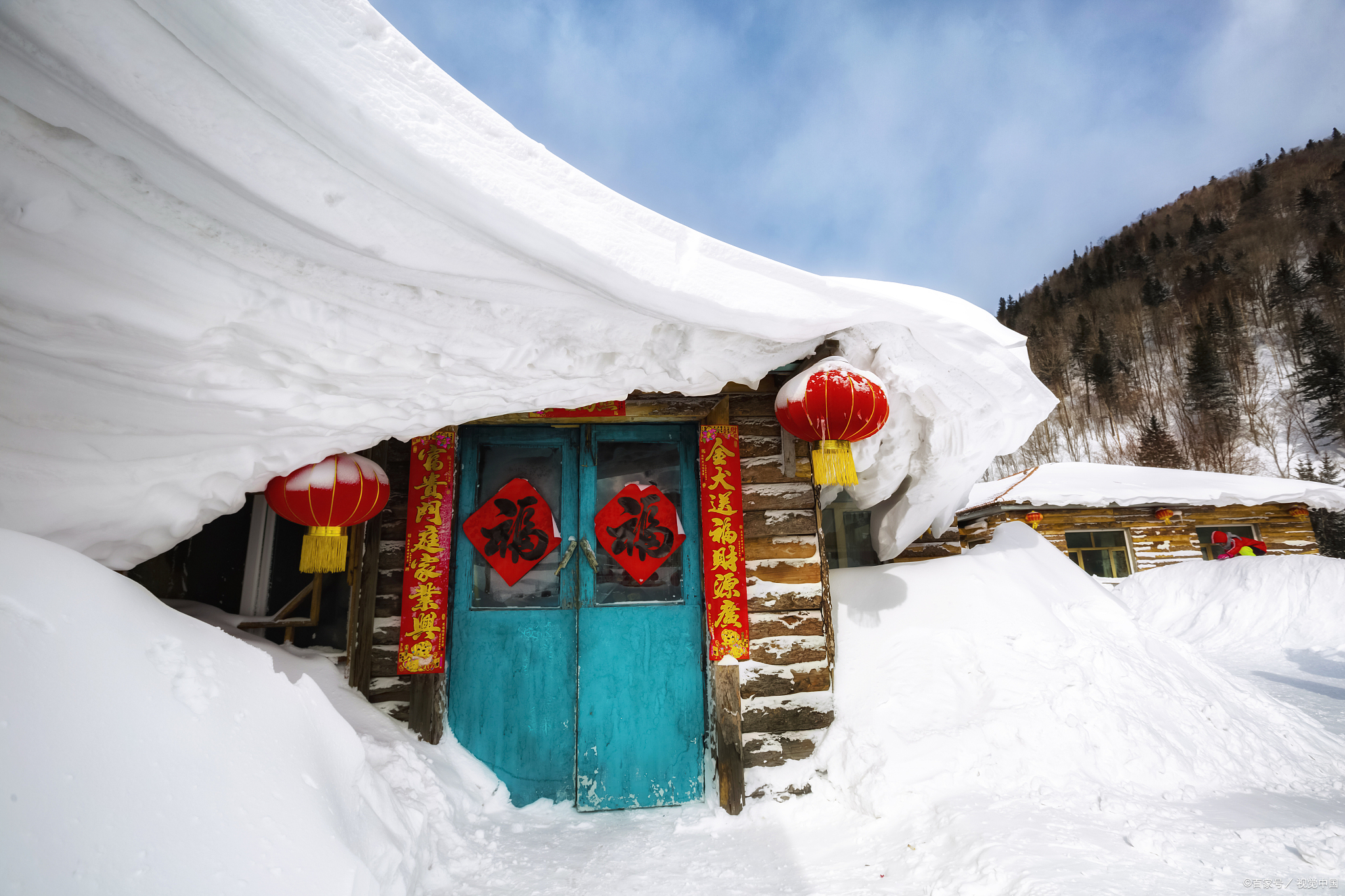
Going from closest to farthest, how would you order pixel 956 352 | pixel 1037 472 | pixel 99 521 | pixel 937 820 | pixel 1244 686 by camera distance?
1. pixel 99 521
2. pixel 937 820
3. pixel 956 352
4. pixel 1244 686
5. pixel 1037 472

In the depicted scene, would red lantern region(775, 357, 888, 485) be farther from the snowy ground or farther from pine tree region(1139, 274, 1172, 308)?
pine tree region(1139, 274, 1172, 308)

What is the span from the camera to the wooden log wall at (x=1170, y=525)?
38.3ft

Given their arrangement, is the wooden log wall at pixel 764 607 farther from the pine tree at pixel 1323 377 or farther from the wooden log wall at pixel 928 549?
the pine tree at pixel 1323 377

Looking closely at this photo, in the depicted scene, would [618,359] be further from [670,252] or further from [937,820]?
[937,820]

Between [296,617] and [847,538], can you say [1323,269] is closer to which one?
[847,538]

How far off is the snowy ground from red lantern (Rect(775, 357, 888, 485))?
1.57m

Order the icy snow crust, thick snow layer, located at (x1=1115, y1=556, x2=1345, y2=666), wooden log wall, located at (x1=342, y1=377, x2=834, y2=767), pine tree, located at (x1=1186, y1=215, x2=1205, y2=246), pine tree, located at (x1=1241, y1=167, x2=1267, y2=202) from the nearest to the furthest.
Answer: the icy snow crust < wooden log wall, located at (x1=342, y1=377, x2=834, y2=767) < thick snow layer, located at (x1=1115, y1=556, x2=1345, y2=666) < pine tree, located at (x1=1186, y1=215, x2=1205, y2=246) < pine tree, located at (x1=1241, y1=167, x2=1267, y2=202)

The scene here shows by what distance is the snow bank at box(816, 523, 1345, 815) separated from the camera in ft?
10.9

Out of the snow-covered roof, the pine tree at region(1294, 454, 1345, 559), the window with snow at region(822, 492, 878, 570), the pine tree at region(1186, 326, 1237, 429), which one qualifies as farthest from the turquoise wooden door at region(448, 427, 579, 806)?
the pine tree at region(1186, 326, 1237, 429)

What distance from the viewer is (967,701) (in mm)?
3703

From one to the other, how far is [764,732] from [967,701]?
133 cm

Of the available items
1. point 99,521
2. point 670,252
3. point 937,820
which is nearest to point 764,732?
point 937,820

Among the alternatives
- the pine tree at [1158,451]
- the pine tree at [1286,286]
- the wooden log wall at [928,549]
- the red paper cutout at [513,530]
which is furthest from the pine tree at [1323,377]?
the red paper cutout at [513,530]

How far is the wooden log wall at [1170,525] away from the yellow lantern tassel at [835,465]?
9.66 meters
